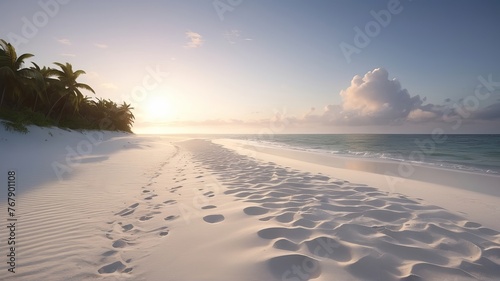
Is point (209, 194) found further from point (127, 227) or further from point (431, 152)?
point (431, 152)

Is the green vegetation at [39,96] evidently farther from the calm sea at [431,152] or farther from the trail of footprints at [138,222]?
the calm sea at [431,152]

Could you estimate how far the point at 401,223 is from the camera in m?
3.90

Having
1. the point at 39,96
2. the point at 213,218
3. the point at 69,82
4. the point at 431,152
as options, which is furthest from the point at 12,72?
the point at 431,152

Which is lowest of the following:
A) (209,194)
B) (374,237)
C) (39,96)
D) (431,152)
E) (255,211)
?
(209,194)

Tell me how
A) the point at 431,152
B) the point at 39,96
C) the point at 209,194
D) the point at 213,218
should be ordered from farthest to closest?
the point at 431,152 → the point at 39,96 → the point at 209,194 → the point at 213,218

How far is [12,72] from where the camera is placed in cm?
2061

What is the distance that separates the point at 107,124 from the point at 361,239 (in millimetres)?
55513

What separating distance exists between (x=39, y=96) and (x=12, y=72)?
4987mm

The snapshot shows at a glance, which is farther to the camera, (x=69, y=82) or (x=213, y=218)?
(x=69, y=82)

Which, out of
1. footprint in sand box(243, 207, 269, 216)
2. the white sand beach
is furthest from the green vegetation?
footprint in sand box(243, 207, 269, 216)

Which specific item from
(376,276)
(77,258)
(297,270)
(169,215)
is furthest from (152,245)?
(376,276)

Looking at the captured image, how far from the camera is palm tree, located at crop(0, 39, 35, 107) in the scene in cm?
2055

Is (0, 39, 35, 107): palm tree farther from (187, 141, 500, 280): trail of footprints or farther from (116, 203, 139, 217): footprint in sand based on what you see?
(187, 141, 500, 280): trail of footprints

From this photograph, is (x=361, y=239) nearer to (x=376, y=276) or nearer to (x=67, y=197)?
(x=376, y=276)
